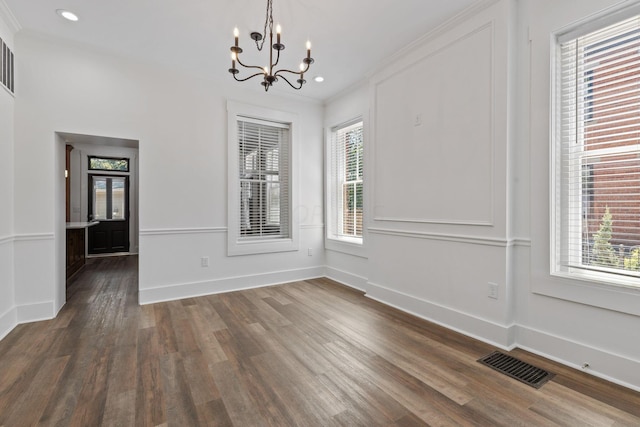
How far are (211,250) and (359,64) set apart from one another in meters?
3.12

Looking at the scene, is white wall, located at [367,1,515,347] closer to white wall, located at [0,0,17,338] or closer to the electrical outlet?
the electrical outlet

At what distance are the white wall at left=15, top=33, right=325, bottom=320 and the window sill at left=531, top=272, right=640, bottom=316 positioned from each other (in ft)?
11.0

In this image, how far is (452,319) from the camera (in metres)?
2.92

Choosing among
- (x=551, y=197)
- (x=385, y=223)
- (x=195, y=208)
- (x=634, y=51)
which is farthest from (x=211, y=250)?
(x=634, y=51)

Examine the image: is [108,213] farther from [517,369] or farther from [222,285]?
[517,369]

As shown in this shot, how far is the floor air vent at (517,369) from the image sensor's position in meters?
2.05

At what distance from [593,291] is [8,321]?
4965 mm

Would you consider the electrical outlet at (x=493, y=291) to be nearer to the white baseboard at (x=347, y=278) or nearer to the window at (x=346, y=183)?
the white baseboard at (x=347, y=278)

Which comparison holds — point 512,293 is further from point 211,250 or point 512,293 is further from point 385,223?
point 211,250

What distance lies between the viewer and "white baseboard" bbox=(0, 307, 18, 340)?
2.73 m

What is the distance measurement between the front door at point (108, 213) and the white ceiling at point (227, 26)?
5240 millimetres

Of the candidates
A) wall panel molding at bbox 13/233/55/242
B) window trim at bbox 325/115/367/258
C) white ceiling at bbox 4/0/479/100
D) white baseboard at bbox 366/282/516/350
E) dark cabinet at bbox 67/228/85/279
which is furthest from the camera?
dark cabinet at bbox 67/228/85/279

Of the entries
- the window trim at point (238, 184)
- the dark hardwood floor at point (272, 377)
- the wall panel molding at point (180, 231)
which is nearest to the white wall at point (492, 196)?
the dark hardwood floor at point (272, 377)

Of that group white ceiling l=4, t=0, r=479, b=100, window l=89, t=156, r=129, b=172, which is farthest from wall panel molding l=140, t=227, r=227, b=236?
window l=89, t=156, r=129, b=172
